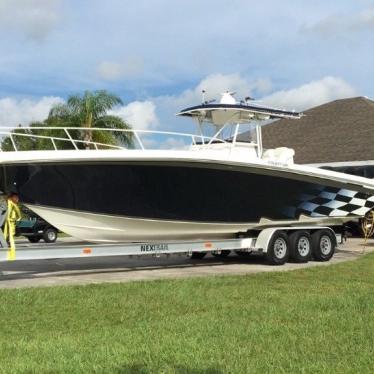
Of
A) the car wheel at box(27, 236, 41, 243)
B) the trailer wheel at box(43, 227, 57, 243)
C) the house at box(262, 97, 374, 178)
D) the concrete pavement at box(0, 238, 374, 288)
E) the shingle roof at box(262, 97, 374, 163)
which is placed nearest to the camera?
the concrete pavement at box(0, 238, 374, 288)

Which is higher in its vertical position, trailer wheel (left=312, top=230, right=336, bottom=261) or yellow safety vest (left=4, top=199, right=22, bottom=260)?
yellow safety vest (left=4, top=199, right=22, bottom=260)

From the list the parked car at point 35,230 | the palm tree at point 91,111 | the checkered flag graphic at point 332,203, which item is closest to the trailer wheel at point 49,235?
the parked car at point 35,230

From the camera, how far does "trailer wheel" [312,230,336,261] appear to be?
13.8 meters

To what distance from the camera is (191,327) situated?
6.36 m

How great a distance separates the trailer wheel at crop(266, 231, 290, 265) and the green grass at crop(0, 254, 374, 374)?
2.83 metres

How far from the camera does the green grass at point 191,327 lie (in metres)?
4.96

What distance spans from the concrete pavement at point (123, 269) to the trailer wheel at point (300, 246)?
188 millimetres

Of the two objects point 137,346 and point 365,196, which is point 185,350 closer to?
point 137,346

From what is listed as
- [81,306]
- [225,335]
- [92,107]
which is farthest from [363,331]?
[92,107]

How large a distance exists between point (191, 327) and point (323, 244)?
8203 mm

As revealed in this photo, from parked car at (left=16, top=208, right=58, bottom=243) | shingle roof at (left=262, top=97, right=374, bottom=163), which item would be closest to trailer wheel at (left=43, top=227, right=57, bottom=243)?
parked car at (left=16, top=208, right=58, bottom=243)

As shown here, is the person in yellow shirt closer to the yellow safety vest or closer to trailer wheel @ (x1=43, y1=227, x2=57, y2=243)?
the yellow safety vest

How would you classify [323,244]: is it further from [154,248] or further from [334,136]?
[334,136]

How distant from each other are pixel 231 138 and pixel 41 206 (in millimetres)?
4537
